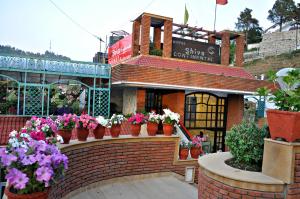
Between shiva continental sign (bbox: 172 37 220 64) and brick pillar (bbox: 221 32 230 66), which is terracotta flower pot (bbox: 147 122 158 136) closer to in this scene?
shiva continental sign (bbox: 172 37 220 64)

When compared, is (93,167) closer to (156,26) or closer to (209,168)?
(209,168)

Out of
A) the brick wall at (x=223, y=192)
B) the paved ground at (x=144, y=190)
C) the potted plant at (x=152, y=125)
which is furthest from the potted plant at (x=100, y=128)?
the brick wall at (x=223, y=192)

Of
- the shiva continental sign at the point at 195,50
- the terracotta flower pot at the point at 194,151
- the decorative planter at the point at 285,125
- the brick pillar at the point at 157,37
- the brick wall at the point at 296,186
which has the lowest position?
the terracotta flower pot at the point at 194,151

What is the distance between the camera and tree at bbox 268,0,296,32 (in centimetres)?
4869

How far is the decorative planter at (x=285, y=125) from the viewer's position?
10.4 feet

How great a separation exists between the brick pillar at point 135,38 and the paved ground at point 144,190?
792cm

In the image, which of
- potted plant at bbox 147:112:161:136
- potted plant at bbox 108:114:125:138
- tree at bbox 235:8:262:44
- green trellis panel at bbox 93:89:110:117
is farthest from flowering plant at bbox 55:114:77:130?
tree at bbox 235:8:262:44

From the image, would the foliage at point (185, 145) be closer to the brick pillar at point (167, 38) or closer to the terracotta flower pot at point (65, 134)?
the terracotta flower pot at point (65, 134)

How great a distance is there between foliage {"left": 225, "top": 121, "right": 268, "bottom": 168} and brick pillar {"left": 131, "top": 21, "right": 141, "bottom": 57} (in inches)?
371

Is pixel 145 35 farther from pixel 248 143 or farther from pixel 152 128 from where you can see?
pixel 248 143

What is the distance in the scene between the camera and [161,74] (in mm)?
10461

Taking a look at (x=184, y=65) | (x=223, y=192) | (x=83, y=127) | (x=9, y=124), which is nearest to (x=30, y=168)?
(x=223, y=192)

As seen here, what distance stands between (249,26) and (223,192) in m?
59.9

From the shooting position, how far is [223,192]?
3373 mm
